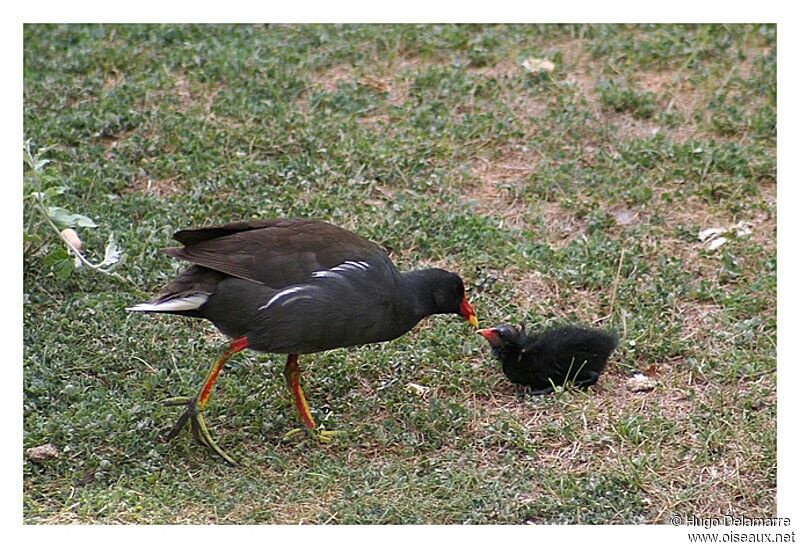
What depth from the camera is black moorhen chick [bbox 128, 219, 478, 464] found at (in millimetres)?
5266

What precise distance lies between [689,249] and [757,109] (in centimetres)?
171

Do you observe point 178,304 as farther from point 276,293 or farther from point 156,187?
point 156,187

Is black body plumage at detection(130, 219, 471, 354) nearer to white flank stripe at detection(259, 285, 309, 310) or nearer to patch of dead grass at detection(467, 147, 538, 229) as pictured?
white flank stripe at detection(259, 285, 309, 310)

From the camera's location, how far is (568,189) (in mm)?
7570

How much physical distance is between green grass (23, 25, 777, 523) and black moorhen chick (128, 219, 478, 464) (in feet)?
1.40

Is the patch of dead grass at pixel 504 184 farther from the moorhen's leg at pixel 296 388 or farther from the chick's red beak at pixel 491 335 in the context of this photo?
the moorhen's leg at pixel 296 388

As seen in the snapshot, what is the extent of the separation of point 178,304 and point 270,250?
0.49 metres

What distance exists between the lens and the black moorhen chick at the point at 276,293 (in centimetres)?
527

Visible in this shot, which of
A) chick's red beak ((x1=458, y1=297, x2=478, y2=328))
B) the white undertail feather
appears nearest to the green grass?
chick's red beak ((x1=458, y1=297, x2=478, y2=328))

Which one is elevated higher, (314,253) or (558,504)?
(314,253)

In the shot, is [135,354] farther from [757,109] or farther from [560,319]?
[757,109]

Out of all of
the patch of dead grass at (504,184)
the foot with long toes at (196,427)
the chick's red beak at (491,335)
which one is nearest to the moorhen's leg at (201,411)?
the foot with long toes at (196,427)

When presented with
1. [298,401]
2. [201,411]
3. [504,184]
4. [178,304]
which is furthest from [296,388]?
[504,184]

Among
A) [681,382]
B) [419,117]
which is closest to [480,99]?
[419,117]
